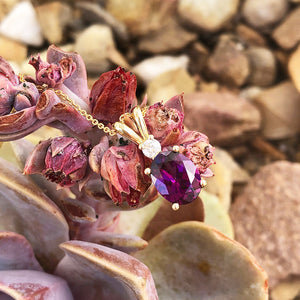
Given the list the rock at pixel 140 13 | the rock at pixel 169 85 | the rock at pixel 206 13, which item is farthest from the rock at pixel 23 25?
the rock at pixel 206 13

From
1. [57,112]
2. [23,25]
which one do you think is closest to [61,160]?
[57,112]

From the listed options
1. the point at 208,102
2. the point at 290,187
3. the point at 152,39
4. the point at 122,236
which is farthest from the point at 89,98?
the point at 152,39

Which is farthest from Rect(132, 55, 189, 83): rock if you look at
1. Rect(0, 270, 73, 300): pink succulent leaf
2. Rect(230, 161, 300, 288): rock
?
Rect(0, 270, 73, 300): pink succulent leaf

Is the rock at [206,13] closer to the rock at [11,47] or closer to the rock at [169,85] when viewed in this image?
the rock at [169,85]

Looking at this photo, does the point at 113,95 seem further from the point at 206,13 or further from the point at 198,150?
the point at 206,13

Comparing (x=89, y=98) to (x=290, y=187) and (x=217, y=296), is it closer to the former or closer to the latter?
(x=217, y=296)
